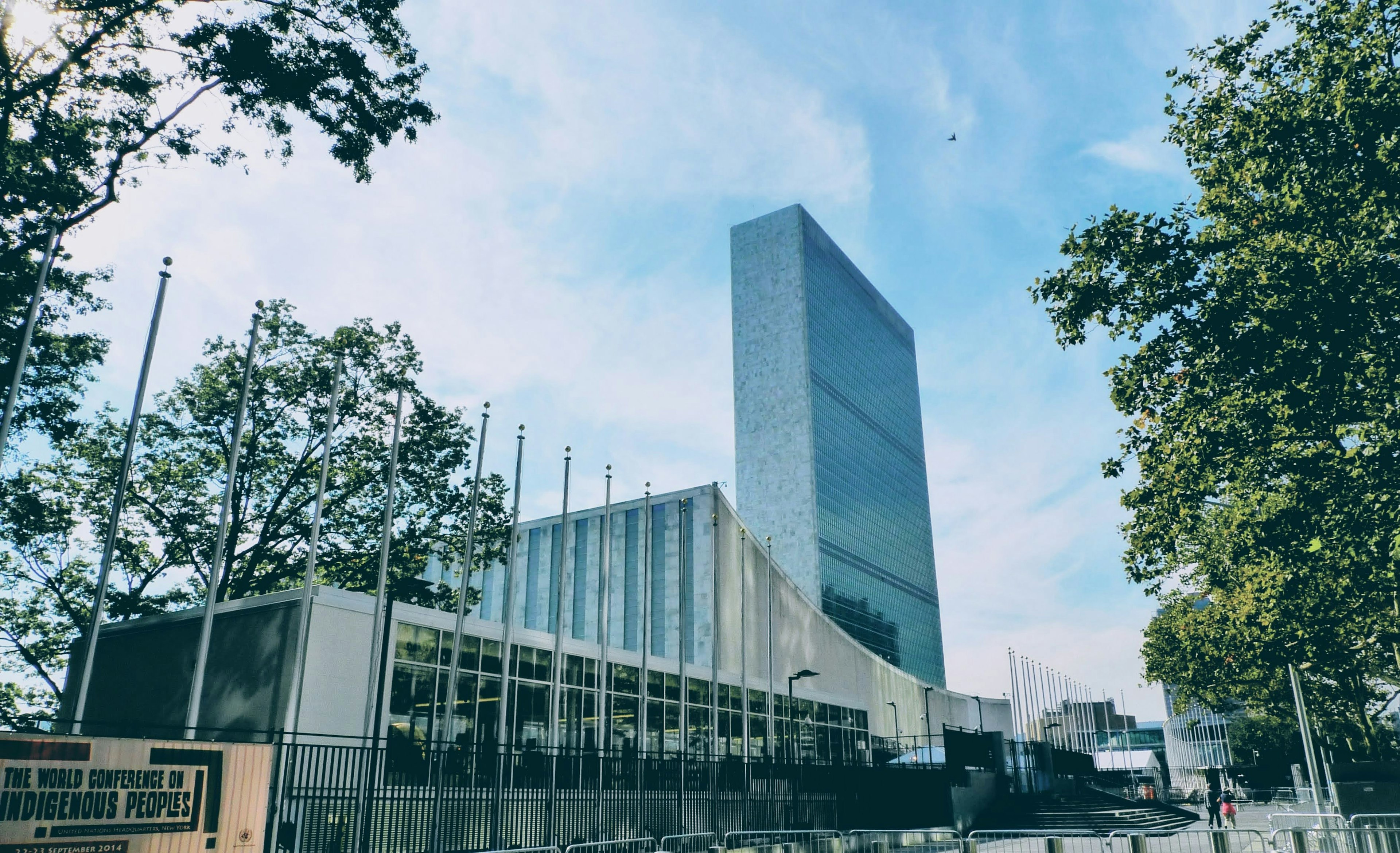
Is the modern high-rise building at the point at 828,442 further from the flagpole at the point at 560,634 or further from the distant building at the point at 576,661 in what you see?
the flagpole at the point at 560,634

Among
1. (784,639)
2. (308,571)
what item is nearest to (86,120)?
(308,571)

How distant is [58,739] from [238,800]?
8.47 ft

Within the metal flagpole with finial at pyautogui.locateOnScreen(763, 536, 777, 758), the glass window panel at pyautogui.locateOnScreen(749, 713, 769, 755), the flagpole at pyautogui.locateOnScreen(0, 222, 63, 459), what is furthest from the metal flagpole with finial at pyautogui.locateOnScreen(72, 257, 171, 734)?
the glass window panel at pyautogui.locateOnScreen(749, 713, 769, 755)

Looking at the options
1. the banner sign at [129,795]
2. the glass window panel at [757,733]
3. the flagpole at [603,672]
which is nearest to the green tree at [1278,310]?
the flagpole at [603,672]

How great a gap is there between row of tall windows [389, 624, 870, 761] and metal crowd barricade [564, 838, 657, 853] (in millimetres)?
2315

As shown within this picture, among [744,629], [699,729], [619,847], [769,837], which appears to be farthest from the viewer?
[699,729]

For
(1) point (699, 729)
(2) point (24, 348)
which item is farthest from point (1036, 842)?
(2) point (24, 348)

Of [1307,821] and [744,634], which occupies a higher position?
[744,634]

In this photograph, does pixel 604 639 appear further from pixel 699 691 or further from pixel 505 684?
pixel 699 691

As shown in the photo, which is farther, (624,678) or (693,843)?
(624,678)

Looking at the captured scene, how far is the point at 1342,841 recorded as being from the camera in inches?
672

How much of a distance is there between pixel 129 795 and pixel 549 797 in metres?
10.8

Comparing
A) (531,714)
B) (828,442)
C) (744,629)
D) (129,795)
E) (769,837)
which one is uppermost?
(828,442)

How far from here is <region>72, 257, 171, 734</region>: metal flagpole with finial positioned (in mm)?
14422
